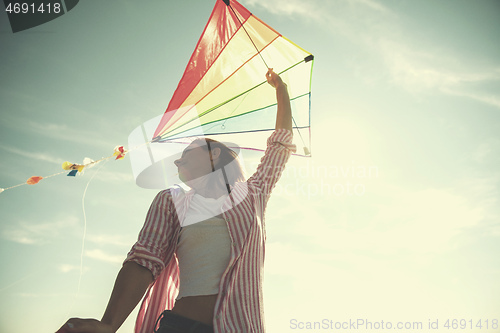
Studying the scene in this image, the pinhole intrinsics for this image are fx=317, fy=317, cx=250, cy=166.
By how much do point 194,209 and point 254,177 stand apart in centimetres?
45

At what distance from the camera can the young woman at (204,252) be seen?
1.47 meters

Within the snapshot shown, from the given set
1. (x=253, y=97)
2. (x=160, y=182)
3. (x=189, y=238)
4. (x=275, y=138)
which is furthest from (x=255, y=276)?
(x=253, y=97)

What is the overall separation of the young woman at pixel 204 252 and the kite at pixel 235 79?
3.84 feet

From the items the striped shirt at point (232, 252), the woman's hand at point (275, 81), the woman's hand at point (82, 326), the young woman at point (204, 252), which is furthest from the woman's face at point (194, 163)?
the woman's hand at point (82, 326)

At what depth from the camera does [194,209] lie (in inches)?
71.6

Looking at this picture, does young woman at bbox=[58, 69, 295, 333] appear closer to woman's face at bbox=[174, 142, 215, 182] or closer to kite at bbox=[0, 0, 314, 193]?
woman's face at bbox=[174, 142, 215, 182]

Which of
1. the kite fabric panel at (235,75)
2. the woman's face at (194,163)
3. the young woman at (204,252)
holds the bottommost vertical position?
the young woman at (204,252)

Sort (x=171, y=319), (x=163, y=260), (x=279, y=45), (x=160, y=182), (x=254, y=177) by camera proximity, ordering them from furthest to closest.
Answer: (x=279, y=45)
(x=160, y=182)
(x=254, y=177)
(x=163, y=260)
(x=171, y=319)

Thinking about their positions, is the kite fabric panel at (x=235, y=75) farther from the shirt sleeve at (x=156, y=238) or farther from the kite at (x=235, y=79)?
the shirt sleeve at (x=156, y=238)

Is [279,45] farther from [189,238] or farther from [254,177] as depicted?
[189,238]

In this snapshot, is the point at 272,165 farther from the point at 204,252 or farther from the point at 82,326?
the point at 82,326

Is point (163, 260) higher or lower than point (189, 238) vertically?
lower

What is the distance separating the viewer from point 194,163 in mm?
2000

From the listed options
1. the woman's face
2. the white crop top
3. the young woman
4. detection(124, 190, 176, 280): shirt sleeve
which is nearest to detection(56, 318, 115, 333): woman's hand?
the young woman
